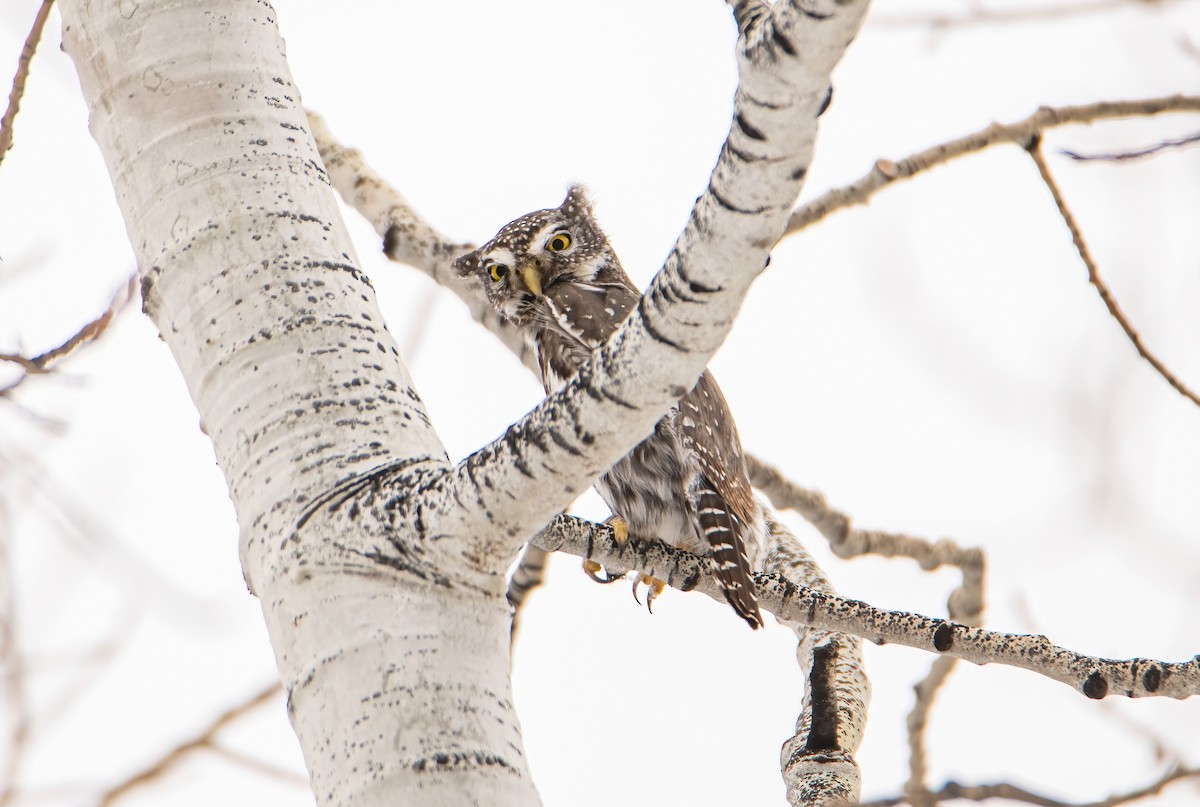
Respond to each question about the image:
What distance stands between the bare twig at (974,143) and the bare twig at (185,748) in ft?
6.21

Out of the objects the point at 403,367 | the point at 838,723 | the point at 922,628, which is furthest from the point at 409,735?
the point at 838,723

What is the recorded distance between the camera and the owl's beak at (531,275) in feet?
15.8

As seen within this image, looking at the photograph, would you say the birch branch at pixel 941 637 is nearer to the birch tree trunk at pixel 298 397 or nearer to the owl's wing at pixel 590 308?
the birch tree trunk at pixel 298 397

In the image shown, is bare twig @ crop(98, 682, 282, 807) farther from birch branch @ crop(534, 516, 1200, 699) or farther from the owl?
the owl

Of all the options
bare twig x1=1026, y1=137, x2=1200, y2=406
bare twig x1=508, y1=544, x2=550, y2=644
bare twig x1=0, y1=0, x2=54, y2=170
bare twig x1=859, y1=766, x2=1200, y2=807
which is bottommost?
bare twig x1=859, y1=766, x2=1200, y2=807

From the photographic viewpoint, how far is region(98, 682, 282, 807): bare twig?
242 cm

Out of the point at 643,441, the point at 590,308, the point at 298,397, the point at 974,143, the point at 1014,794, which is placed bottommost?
the point at 1014,794

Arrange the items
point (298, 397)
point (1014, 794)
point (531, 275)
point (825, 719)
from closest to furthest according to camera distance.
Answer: point (1014, 794), point (298, 397), point (825, 719), point (531, 275)

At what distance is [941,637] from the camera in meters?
2.60

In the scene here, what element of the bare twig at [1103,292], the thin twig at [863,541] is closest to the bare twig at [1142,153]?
the bare twig at [1103,292]

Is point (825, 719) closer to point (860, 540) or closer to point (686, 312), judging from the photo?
point (860, 540)

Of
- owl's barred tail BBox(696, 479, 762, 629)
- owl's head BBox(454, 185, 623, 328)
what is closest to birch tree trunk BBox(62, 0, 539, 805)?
owl's barred tail BBox(696, 479, 762, 629)

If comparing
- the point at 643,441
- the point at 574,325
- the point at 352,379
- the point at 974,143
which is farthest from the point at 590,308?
the point at 352,379

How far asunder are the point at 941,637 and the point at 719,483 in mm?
1482
